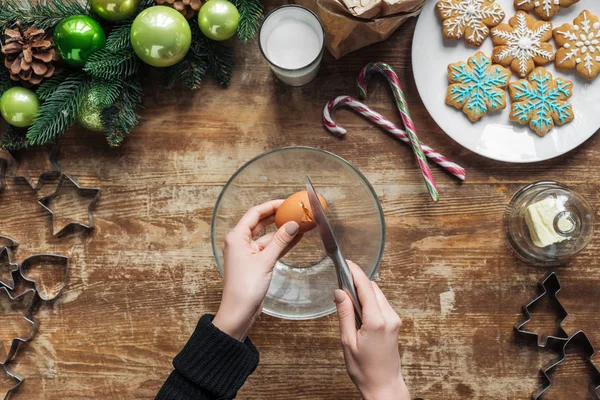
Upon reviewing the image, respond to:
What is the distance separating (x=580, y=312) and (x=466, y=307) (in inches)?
10.8

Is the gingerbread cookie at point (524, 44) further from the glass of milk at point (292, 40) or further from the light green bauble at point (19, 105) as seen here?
the light green bauble at point (19, 105)

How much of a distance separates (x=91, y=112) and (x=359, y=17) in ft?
2.07

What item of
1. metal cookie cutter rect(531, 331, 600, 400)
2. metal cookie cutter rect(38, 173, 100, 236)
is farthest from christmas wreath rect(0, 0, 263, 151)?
metal cookie cutter rect(531, 331, 600, 400)

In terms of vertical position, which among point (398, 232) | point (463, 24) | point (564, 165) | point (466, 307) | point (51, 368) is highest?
point (463, 24)

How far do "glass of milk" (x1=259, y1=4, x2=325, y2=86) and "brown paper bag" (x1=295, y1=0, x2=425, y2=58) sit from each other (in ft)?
0.11

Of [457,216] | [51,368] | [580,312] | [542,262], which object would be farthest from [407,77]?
[51,368]

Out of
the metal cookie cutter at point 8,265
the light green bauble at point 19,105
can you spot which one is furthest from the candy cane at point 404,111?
the metal cookie cutter at point 8,265

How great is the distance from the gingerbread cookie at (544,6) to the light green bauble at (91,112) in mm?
1000

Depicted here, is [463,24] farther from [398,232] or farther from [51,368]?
[51,368]

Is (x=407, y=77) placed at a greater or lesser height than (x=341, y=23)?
lesser

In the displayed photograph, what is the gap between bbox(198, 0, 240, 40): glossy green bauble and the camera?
111cm

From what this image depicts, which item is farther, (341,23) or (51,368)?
(51,368)

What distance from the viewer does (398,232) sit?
1.26 meters

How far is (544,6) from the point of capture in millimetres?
1217
